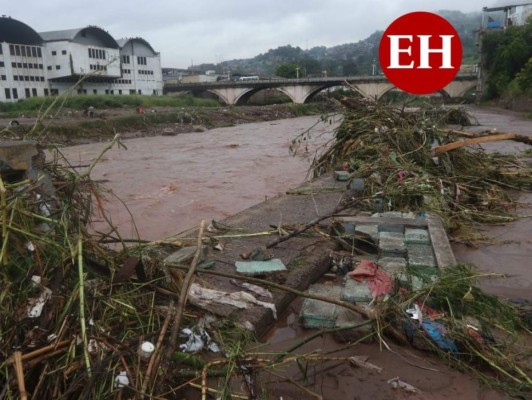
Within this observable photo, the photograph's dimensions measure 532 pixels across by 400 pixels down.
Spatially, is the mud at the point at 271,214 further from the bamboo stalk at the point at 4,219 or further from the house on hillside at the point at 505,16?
the house on hillside at the point at 505,16

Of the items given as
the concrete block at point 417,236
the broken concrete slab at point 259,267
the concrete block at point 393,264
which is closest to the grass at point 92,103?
the concrete block at point 417,236

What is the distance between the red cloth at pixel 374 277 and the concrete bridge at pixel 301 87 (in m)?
38.9

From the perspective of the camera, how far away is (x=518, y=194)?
20.4 feet

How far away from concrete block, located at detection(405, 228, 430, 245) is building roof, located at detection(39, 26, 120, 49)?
45580 millimetres

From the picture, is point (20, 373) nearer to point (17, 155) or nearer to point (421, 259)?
point (17, 155)

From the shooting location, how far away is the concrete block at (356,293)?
277 cm

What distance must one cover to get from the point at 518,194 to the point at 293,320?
4.68m

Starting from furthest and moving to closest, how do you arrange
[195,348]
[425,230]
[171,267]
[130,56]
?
[130,56] → [425,230] → [171,267] → [195,348]

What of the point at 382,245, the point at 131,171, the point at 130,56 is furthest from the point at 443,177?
the point at 130,56

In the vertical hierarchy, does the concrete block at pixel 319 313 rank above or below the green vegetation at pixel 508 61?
below

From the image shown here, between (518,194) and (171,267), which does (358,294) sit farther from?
(518,194)

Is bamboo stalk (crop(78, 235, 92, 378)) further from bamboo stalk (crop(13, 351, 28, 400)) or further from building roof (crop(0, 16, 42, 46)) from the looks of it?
building roof (crop(0, 16, 42, 46))

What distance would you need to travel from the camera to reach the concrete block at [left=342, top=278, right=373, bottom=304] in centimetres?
277

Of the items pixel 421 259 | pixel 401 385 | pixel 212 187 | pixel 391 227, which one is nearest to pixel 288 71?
pixel 212 187
